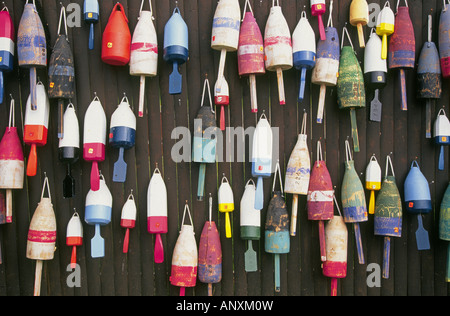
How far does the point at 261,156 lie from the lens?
105 inches

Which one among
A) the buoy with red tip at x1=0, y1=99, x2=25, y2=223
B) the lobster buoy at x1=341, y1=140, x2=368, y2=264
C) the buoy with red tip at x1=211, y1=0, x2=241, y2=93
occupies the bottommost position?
the lobster buoy at x1=341, y1=140, x2=368, y2=264

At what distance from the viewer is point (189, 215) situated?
2799 mm

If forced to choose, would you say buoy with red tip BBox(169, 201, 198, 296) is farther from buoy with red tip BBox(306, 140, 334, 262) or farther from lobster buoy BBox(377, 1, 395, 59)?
lobster buoy BBox(377, 1, 395, 59)

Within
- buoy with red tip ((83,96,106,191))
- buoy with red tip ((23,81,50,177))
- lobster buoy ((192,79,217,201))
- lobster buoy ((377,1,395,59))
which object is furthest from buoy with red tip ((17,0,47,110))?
lobster buoy ((377,1,395,59))

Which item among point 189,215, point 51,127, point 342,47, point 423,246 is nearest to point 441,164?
point 423,246

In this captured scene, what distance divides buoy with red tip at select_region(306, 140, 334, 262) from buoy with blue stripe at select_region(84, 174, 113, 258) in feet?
4.04

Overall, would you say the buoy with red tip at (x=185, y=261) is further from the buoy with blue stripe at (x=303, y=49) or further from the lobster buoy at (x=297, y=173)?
the buoy with blue stripe at (x=303, y=49)

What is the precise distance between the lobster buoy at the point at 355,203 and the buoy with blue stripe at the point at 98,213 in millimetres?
1454

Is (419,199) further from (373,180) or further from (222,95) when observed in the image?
(222,95)

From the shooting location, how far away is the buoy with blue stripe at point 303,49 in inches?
105

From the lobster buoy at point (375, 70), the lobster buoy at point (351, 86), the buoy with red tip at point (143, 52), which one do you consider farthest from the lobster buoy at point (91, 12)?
the lobster buoy at point (375, 70)

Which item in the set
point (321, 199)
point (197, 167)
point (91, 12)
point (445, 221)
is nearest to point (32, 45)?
point (91, 12)

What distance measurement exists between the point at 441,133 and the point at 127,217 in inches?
80.6

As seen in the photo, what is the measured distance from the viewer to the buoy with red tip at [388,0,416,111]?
278 centimetres
